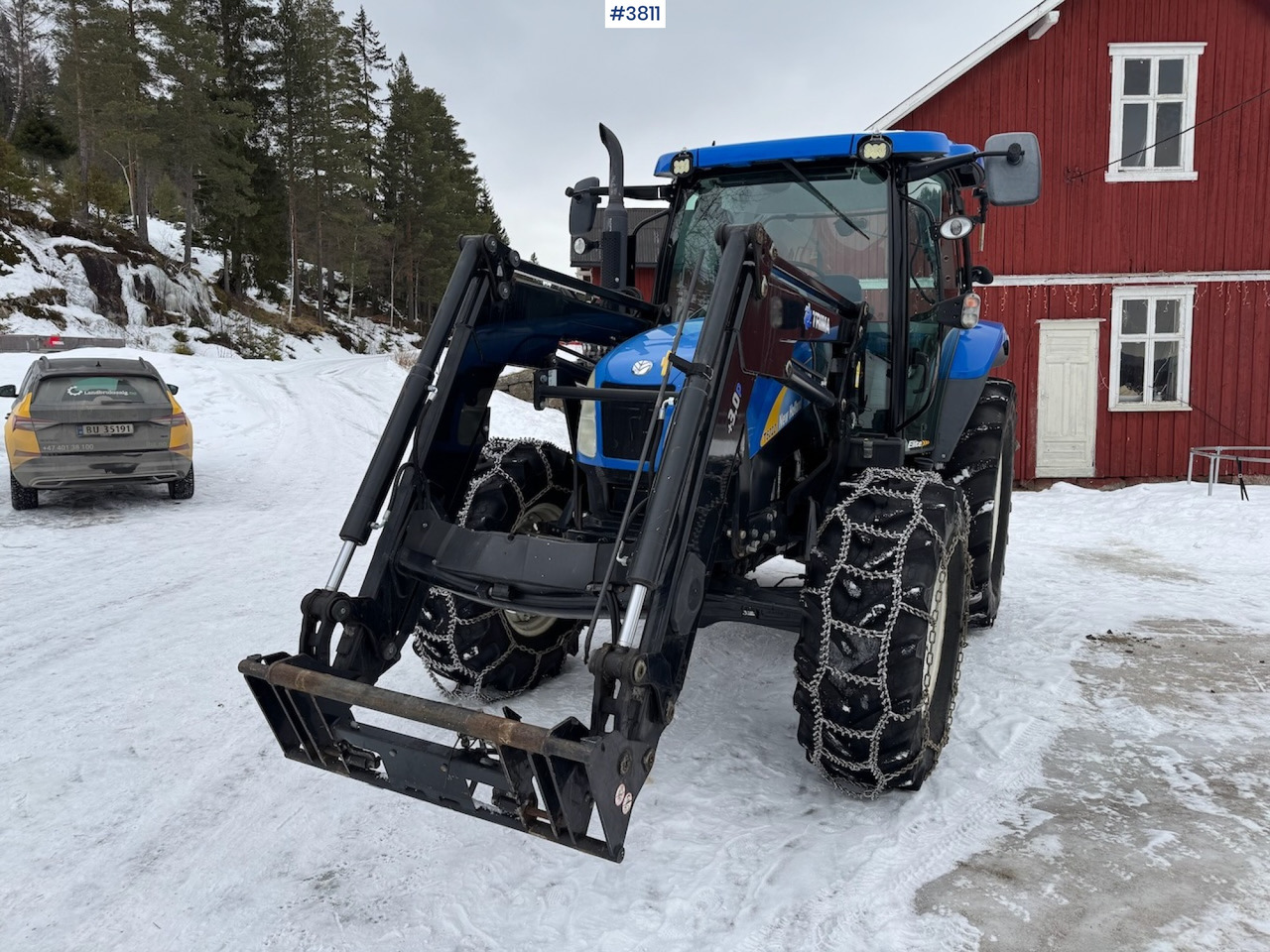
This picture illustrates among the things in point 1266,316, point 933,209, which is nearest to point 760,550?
point 933,209

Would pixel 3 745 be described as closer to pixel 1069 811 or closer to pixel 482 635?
pixel 482 635

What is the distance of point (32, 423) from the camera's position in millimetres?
8961

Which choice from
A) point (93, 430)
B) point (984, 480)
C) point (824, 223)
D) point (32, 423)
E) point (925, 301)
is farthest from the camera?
point (93, 430)

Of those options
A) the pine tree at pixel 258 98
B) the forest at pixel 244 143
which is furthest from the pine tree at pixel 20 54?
the pine tree at pixel 258 98

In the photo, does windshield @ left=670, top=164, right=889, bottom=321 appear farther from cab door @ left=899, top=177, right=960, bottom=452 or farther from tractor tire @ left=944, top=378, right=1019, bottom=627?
tractor tire @ left=944, top=378, right=1019, bottom=627

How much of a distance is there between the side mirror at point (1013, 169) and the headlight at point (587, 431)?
191 centimetres

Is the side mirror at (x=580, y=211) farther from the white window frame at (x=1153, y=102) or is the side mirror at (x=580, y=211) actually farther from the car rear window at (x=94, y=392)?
the white window frame at (x=1153, y=102)

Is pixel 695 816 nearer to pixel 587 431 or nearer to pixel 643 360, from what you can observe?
pixel 587 431

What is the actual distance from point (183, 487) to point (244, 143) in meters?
36.9

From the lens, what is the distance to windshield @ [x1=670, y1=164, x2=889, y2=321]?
418cm

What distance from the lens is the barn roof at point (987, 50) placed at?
11984 mm

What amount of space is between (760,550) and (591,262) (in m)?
2.11

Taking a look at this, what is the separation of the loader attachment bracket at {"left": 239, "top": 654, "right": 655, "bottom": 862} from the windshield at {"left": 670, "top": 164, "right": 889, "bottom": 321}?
7.46 ft

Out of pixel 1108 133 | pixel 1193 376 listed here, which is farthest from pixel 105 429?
pixel 1193 376
